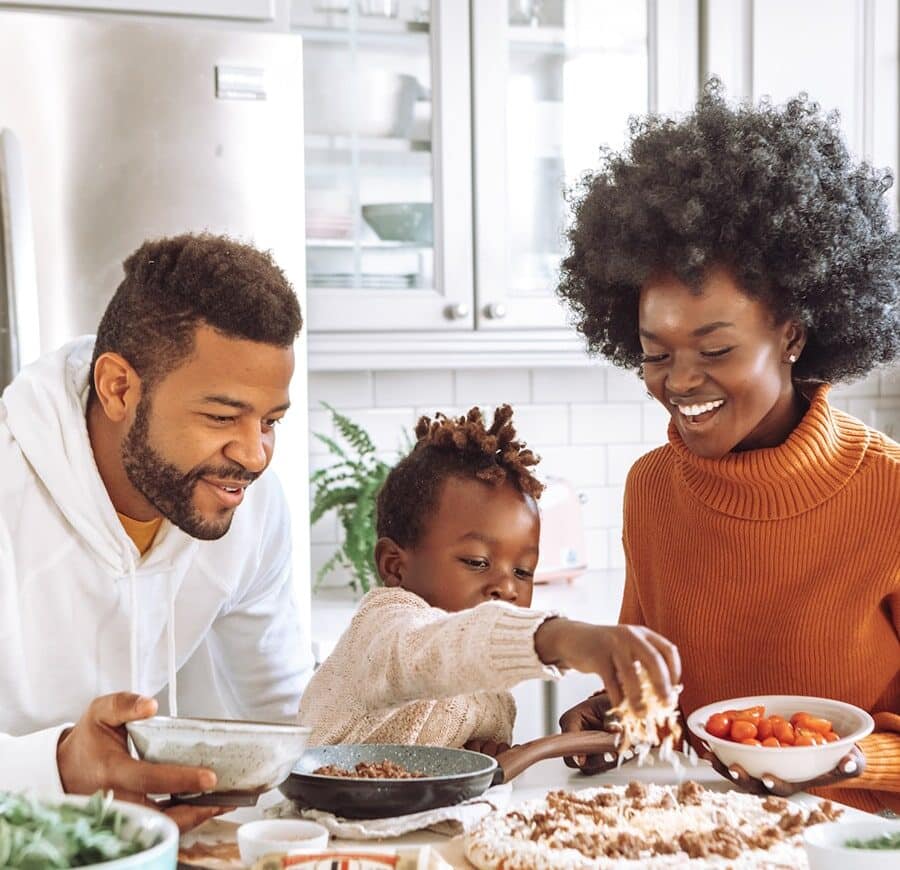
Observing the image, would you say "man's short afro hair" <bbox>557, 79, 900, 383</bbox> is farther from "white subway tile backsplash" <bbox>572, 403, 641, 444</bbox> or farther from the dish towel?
"white subway tile backsplash" <bbox>572, 403, 641, 444</bbox>

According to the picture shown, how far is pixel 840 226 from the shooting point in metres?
1.83

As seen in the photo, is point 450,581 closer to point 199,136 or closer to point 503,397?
point 199,136

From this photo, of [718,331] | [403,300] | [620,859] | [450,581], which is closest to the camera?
[620,859]

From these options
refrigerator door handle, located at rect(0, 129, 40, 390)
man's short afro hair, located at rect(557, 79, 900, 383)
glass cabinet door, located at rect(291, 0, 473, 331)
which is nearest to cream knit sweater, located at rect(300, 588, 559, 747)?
man's short afro hair, located at rect(557, 79, 900, 383)

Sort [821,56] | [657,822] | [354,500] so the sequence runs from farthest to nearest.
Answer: [821,56]
[354,500]
[657,822]

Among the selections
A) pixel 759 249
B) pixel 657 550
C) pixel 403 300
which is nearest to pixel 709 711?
pixel 657 550

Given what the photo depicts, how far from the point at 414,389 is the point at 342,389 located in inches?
7.8

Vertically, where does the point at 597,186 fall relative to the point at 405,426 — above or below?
above

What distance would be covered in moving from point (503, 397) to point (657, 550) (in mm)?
1868

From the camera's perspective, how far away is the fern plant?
326 cm

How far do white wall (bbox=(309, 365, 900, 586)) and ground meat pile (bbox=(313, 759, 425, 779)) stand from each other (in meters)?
2.19

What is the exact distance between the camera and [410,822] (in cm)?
134

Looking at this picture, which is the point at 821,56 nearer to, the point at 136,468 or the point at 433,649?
the point at 136,468

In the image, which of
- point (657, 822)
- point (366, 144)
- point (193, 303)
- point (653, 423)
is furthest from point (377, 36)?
point (657, 822)
